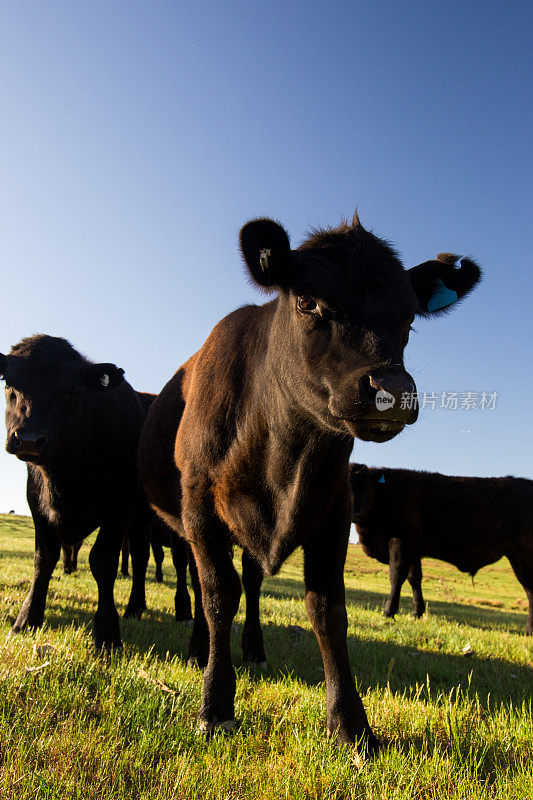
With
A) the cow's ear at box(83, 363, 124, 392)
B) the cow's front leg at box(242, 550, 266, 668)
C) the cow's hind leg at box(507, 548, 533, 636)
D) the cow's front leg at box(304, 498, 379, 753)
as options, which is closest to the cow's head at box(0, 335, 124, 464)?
the cow's ear at box(83, 363, 124, 392)

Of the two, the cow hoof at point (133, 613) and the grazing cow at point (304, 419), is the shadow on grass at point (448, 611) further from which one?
the grazing cow at point (304, 419)

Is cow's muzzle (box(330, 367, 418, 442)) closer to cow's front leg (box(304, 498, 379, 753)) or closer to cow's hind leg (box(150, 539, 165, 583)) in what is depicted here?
cow's front leg (box(304, 498, 379, 753))

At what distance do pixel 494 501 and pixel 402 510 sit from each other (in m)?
2.11

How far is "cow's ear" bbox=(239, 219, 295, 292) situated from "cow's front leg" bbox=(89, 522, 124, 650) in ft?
10.6

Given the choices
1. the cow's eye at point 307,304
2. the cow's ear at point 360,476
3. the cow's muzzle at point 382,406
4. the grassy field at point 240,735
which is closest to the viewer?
the grassy field at point 240,735

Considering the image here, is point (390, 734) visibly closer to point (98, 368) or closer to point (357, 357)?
point (357, 357)

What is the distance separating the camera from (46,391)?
530cm

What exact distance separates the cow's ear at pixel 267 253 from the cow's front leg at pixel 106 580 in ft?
10.6

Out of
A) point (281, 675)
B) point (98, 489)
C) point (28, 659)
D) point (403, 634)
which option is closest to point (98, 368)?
point (98, 489)

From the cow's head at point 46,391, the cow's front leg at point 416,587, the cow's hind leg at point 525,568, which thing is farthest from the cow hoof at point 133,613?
the cow's hind leg at point 525,568

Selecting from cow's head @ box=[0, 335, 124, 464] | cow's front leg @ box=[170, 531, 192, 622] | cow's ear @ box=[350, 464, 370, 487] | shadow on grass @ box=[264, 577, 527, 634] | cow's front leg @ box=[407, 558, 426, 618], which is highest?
cow's head @ box=[0, 335, 124, 464]

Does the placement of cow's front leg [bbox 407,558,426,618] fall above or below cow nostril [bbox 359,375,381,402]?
below

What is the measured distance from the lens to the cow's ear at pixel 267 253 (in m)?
3.27

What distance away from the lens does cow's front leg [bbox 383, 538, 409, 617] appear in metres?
10.2
